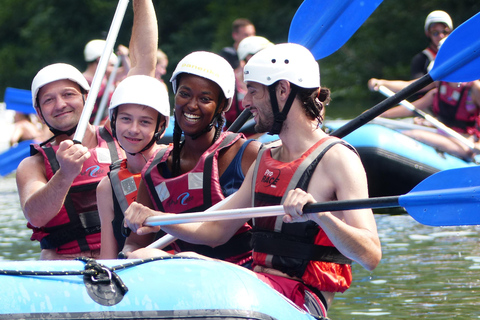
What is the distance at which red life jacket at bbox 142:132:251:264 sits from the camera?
3.46 metres

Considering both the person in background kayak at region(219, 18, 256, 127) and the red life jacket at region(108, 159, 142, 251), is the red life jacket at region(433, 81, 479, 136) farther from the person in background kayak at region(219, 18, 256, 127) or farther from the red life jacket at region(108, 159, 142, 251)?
the red life jacket at region(108, 159, 142, 251)

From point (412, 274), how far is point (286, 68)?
281 centimetres

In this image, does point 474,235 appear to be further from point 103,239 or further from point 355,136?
point 103,239

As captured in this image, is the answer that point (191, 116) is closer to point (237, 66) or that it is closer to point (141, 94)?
point (141, 94)

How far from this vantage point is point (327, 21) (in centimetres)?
448

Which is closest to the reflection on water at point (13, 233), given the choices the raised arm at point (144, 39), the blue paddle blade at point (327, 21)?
the raised arm at point (144, 39)

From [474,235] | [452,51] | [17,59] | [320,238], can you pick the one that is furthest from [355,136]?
[17,59]

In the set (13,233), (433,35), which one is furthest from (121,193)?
(433,35)

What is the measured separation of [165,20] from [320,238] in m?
33.7

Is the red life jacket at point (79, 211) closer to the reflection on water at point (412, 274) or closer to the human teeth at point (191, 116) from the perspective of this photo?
the human teeth at point (191, 116)

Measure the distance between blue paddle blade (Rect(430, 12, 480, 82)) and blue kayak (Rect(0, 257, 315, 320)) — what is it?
1427mm

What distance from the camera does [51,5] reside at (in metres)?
38.2

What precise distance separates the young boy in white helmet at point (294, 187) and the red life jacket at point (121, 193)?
365 millimetres

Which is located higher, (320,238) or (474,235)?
(474,235)
